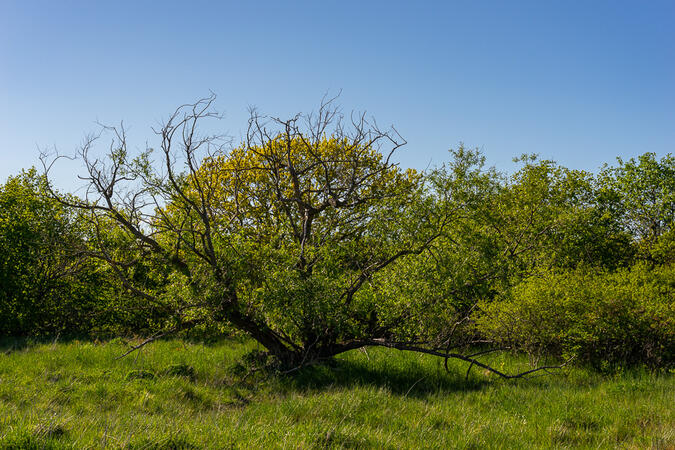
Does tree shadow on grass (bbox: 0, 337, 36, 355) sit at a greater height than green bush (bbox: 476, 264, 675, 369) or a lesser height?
lesser

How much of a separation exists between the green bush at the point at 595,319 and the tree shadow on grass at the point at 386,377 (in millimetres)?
2083

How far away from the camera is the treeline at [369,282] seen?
10.2 metres

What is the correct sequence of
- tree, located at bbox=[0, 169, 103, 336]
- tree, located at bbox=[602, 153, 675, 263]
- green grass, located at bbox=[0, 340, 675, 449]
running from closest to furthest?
green grass, located at bbox=[0, 340, 675, 449]
tree, located at bbox=[0, 169, 103, 336]
tree, located at bbox=[602, 153, 675, 263]

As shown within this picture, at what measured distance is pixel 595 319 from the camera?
38.7 feet

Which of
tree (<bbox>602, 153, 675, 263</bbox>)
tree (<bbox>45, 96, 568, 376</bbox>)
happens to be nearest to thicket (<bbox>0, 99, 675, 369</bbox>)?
tree (<bbox>45, 96, 568, 376</bbox>)

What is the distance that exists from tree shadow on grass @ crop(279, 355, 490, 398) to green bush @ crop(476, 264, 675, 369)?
2083 millimetres

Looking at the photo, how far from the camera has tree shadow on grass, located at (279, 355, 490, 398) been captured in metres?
10.4

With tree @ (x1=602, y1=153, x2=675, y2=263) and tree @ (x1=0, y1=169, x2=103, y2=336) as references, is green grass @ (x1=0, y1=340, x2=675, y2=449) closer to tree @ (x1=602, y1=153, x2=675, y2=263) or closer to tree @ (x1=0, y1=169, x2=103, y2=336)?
tree @ (x1=0, y1=169, x2=103, y2=336)

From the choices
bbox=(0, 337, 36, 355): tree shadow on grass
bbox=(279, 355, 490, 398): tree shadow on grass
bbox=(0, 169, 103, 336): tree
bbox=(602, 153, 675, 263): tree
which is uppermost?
bbox=(602, 153, 675, 263): tree

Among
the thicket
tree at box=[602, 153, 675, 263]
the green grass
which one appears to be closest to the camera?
the green grass

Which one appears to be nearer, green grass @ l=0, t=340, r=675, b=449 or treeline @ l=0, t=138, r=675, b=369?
green grass @ l=0, t=340, r=675, b=449

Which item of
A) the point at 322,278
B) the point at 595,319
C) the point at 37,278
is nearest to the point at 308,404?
the point at 322,278

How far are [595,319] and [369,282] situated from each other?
5838 mm

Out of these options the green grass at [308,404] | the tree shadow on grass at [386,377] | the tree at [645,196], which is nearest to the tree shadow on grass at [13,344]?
the green grass at [308,404]
